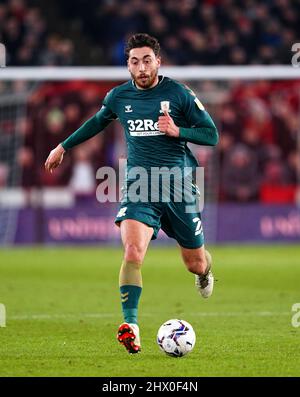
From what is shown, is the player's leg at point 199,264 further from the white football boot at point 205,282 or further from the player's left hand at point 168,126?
the player's left hand at point 168,126

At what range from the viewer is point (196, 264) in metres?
9.51

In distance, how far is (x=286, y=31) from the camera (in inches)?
1032

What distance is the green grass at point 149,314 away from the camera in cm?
767

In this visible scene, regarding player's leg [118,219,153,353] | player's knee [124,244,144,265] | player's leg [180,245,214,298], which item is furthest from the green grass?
player's knee [124,244,144,265]

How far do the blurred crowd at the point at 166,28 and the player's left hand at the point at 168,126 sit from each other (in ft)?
49.1

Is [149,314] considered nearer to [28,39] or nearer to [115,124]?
[115,124]

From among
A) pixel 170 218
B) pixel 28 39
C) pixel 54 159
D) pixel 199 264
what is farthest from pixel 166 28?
pixel 170 218

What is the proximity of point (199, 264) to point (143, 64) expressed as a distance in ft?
6.36

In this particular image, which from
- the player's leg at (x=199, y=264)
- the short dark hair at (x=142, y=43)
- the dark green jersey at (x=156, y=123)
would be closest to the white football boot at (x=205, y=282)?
the player's leg at (x=199, y=264)

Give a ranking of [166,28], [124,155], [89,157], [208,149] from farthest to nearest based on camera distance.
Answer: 1. [166,28]
2. [208,149]
3. [89,157]
4. [124,155]

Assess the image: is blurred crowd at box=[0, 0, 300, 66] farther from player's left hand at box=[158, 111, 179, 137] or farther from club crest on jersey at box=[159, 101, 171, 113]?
player's left hand at box=[158, 111, 179, 137]
